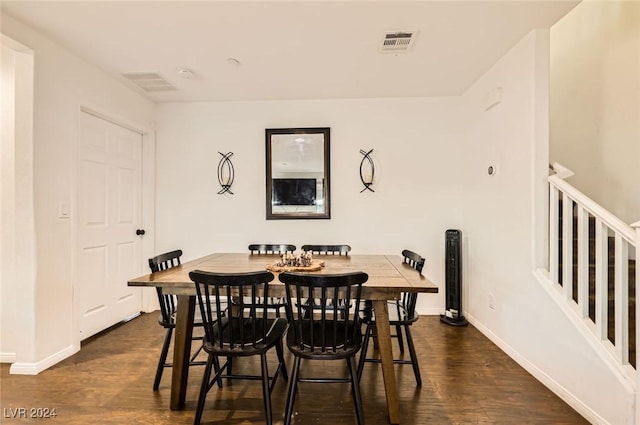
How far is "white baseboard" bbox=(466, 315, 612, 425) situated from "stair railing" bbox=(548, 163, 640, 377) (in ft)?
1.18

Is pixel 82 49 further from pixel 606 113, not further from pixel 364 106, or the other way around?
pixel 606 113

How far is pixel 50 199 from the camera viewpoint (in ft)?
7.72

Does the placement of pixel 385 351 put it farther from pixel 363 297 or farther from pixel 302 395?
pixel 302 395

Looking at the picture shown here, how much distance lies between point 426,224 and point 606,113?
1.88m

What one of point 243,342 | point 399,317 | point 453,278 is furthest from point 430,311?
point 243,342

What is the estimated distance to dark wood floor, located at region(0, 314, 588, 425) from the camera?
5.73 ft

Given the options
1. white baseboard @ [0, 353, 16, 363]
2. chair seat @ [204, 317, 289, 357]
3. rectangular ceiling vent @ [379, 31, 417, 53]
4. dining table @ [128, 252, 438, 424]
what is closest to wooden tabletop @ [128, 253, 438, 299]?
dining table @ [128, 252, 438, 424]

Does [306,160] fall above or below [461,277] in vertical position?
above

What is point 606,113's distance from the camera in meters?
2.72

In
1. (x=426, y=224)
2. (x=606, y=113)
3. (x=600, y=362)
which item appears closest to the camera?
(x=600, y=362)

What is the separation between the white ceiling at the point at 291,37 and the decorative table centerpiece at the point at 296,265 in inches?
65.4

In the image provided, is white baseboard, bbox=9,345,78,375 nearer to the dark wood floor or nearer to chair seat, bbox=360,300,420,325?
the dark wood floor

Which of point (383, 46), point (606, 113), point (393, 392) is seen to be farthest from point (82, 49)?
point (606, 113)
